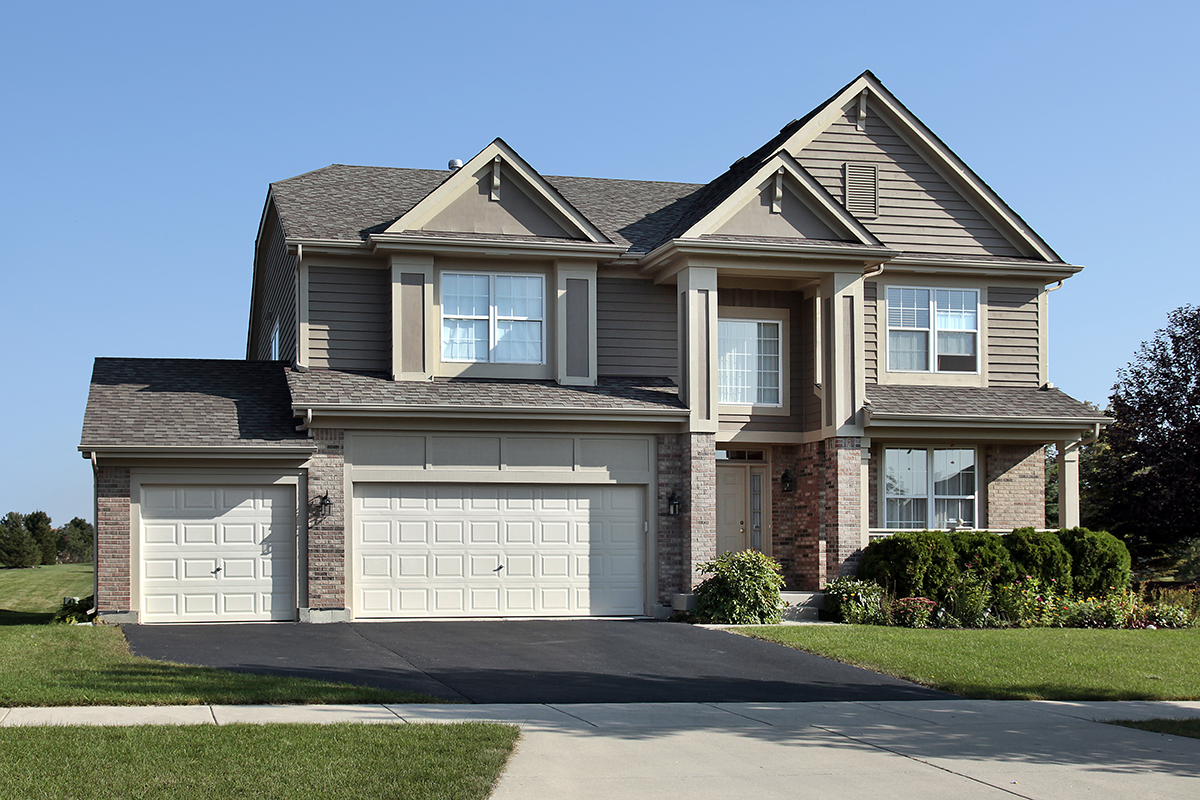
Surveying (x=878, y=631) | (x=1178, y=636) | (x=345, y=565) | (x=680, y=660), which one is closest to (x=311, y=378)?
(x=345, y=565)

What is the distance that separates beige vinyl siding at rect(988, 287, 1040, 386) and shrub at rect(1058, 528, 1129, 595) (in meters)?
3.61

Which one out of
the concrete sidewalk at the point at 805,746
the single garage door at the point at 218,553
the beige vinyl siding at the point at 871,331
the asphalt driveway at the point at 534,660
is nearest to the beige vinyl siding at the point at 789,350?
the beige vinyl siding at the point at 871,331

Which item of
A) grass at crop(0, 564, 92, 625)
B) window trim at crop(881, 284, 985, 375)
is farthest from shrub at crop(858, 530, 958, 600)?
grass at crop(0, 564, 92, 625)

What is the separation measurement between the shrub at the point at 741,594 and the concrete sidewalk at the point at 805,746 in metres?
6.66

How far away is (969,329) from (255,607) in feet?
45.2

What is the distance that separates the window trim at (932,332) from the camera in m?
22.3

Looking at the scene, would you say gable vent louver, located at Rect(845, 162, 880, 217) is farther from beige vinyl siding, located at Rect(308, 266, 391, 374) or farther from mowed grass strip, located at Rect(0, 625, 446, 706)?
mowed grass strip, located at Rect(0, 625, 446, 706)

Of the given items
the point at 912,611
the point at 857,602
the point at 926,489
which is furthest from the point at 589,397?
the point at 926,489

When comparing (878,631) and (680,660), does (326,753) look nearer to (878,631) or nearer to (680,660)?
(680,660)

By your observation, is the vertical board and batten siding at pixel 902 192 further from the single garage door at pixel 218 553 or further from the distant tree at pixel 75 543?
the distant tree at pixel 75 543

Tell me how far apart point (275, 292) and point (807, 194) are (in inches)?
435

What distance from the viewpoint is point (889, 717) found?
37.7ft

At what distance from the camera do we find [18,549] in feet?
139

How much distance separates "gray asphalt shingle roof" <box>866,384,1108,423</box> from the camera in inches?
835
